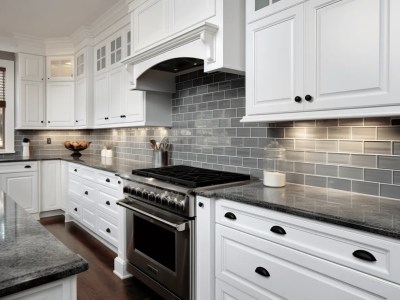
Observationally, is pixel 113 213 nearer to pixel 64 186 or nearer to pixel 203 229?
pixel 203 229

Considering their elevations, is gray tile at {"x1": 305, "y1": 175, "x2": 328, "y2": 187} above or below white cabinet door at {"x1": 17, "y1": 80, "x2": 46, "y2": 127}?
below

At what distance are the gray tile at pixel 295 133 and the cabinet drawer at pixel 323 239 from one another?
0.72 m

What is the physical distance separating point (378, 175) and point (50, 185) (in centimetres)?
457

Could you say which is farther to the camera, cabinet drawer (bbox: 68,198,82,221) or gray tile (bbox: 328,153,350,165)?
cabinet drawer (bbox: 68,198,82,221)

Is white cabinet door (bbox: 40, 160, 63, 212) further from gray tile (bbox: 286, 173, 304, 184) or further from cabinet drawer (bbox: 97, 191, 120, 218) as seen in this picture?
gray tile (bbox: 286, 173, 304, 184)

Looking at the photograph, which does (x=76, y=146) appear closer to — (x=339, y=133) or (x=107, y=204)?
(x=107, y=204)

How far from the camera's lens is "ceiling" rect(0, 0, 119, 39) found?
348 centimetres

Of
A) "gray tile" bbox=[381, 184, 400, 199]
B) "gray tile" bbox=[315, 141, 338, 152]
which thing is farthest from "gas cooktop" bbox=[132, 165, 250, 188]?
"gray tile" bbox=[381, 184, 400, 199]

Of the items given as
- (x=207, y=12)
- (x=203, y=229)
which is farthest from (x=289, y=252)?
(x=207, y=12)

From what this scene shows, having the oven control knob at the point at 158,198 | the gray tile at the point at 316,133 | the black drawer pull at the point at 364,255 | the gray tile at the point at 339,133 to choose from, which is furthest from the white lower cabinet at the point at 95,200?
the black drawer pull at the point at 364,255

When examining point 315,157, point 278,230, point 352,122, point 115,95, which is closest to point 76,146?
point 115,95

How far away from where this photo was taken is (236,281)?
175 cm

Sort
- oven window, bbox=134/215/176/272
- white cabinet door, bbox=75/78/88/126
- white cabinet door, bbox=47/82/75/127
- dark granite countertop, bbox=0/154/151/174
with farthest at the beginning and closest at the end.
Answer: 1. white cabinet door, bbox=47/82/75/127
2. white cabinet door, bbox=75/78/88/126
3. dark granite countertop, bbox=0/154/151/174
4. oven window, bbox=134/215/176/272

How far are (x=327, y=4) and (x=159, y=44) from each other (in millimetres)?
1352
